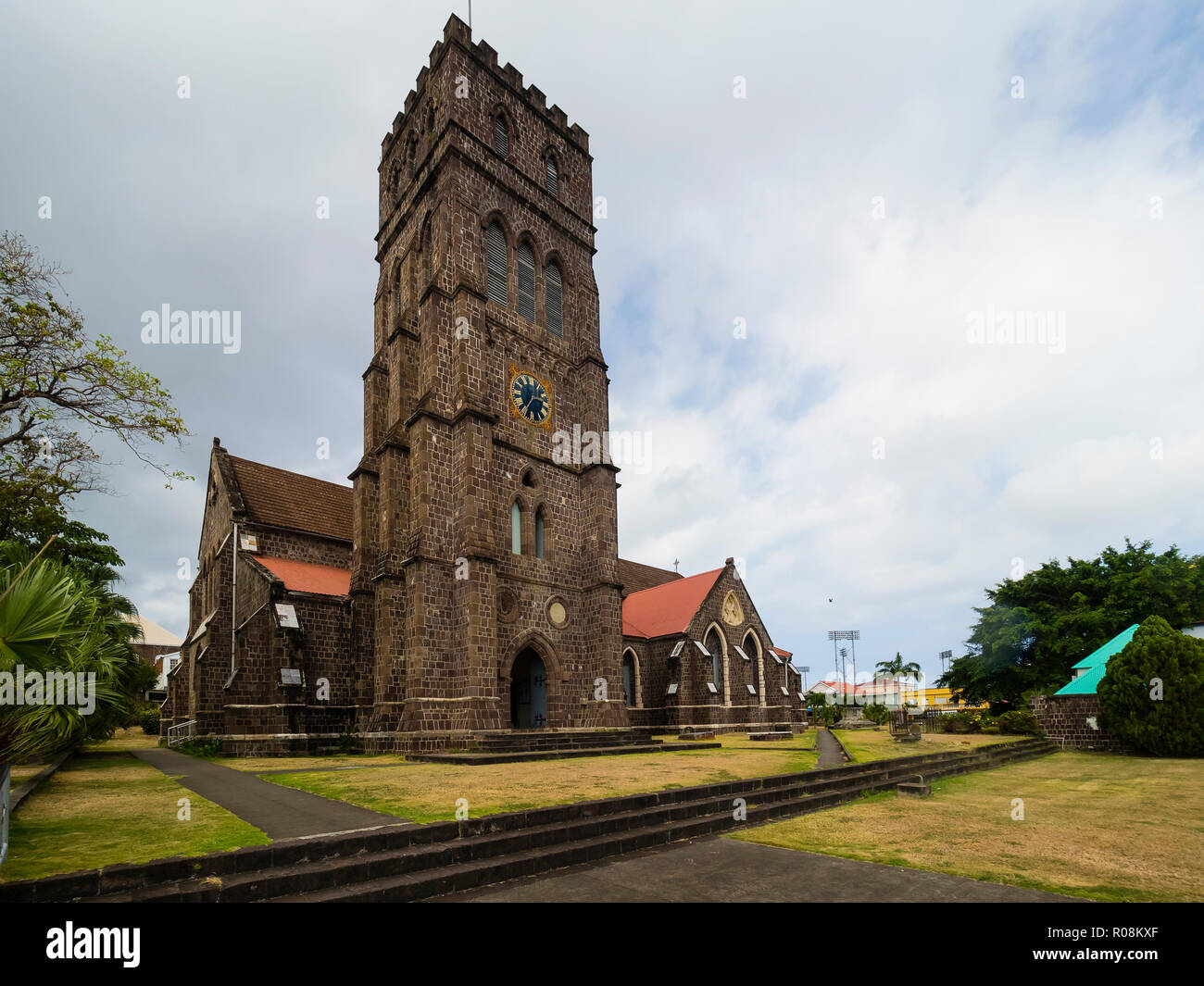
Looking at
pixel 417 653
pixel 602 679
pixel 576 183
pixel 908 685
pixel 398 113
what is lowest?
pixel 908 685

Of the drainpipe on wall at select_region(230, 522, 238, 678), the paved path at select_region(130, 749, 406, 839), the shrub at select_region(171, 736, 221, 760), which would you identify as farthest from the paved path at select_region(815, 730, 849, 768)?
the drainpipe on wall at select_region(230, 522, 238, 678)

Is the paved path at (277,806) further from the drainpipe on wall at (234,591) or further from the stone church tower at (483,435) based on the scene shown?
the drainpipe on wall at (234,591)

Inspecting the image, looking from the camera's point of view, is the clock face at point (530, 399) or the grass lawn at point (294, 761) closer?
the grass lawn at point (294, 761)

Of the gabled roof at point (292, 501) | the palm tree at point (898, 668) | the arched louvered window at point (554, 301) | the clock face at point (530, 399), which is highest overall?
the arched louvered window at point (554, 301)

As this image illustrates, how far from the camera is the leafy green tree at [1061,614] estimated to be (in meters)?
34.8

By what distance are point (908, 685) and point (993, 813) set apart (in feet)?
296

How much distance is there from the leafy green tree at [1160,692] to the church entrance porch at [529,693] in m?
18.2

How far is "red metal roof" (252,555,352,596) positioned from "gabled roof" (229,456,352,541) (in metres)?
1.59

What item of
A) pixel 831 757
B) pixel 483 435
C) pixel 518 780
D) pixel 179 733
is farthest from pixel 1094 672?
pixel 179 733

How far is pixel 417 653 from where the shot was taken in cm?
2008

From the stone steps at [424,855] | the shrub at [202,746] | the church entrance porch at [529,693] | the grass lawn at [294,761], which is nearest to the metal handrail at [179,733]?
the shrub at [202,746]

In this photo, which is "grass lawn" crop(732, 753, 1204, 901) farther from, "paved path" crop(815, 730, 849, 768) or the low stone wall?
the low stone wall
